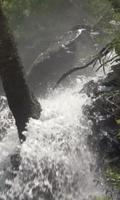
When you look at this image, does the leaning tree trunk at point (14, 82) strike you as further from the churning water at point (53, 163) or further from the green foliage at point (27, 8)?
the green foliage at point (27, 8)

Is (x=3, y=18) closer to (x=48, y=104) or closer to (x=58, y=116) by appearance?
(x=58, y=116)

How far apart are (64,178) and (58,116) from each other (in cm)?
141

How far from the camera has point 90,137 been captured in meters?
7.04

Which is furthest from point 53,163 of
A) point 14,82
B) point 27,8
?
point 27,8

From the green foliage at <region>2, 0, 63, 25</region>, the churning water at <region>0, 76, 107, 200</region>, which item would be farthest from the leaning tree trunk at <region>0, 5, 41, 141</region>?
the green foliage at <region>2, 0, 63, 25</region>

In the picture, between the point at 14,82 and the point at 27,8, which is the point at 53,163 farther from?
the point at 27,8

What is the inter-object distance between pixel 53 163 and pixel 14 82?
1.46m

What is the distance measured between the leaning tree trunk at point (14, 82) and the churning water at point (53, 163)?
0.19m

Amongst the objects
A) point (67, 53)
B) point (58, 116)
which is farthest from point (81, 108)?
point (67, 53)

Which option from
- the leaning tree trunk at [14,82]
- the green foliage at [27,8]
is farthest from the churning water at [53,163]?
the green foliage at [27,8]

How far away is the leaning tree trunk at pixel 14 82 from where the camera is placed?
6539 mm

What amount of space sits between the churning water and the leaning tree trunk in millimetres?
191

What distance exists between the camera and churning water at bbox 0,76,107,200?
682 cm

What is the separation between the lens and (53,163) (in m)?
7.02
